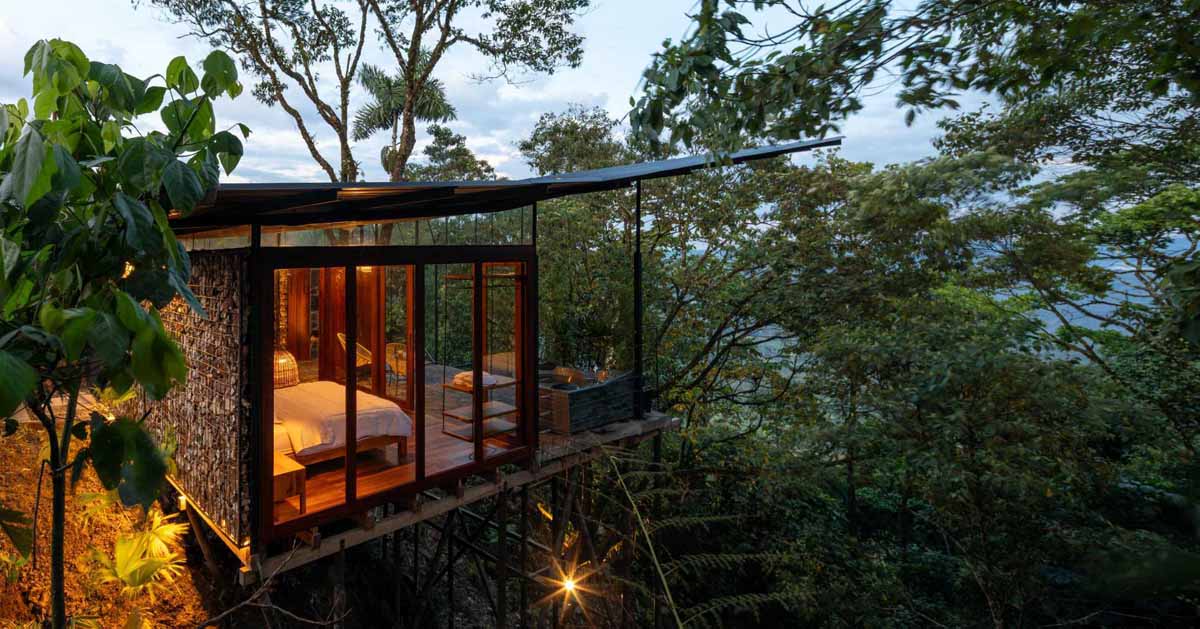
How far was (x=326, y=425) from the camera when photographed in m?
4.36

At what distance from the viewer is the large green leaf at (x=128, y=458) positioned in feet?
4.64

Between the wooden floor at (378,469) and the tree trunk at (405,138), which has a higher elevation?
the tree trunk at (405,138)

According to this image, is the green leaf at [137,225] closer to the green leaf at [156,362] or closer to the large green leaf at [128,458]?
the green leaf at [156,362]

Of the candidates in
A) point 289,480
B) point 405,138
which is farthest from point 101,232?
point 405,138

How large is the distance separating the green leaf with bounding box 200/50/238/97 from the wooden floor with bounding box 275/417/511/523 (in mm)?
3026

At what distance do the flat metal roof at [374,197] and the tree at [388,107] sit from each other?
9.10 m

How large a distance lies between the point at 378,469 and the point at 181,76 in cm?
351

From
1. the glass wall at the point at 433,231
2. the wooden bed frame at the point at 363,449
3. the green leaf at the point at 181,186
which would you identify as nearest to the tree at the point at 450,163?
the glass wall at the point at 433,231

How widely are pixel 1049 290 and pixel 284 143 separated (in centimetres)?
1297

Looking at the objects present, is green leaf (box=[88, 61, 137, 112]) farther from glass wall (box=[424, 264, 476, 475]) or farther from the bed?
glass wall (box=[424, 264, 476, 475])

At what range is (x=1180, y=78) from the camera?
179 centimetres

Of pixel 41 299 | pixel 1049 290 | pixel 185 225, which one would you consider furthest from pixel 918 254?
pixel 41 299

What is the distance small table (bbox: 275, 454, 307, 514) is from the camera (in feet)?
13.3

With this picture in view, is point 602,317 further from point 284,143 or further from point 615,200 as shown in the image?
point 284,143
